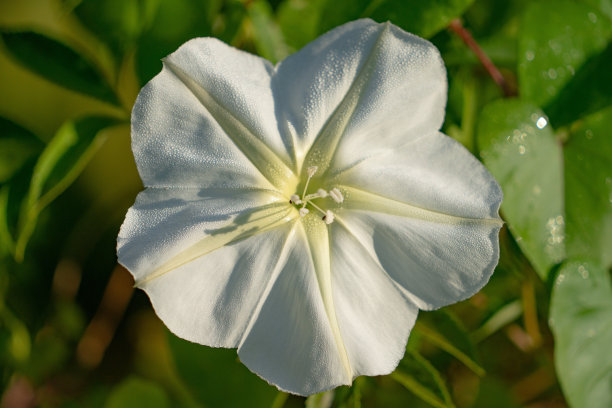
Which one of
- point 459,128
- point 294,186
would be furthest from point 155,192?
point 459,128

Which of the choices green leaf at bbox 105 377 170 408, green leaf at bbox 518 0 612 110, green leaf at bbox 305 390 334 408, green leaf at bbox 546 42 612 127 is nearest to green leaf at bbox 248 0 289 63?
green leaf at bbox 518 0 612 110

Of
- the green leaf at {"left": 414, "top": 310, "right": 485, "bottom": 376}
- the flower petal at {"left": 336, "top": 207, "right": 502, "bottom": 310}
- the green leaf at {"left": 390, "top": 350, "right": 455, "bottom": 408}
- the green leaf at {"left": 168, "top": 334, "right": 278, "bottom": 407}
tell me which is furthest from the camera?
the green leaf at {"left": 168, "top": 334, "right": 278, "bottom": 407}

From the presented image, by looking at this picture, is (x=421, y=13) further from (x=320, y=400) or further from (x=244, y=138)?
(x=320, y=400)

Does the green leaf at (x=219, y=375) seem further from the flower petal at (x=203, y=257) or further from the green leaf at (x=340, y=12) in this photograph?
the green leaf at (x=340, y=12)

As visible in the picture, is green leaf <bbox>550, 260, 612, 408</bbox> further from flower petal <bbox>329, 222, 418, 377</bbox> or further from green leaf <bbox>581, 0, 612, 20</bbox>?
green leaf <bbox>581, 0, 612, 20</bbox>

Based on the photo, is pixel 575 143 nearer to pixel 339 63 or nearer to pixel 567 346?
pixel 567 346
